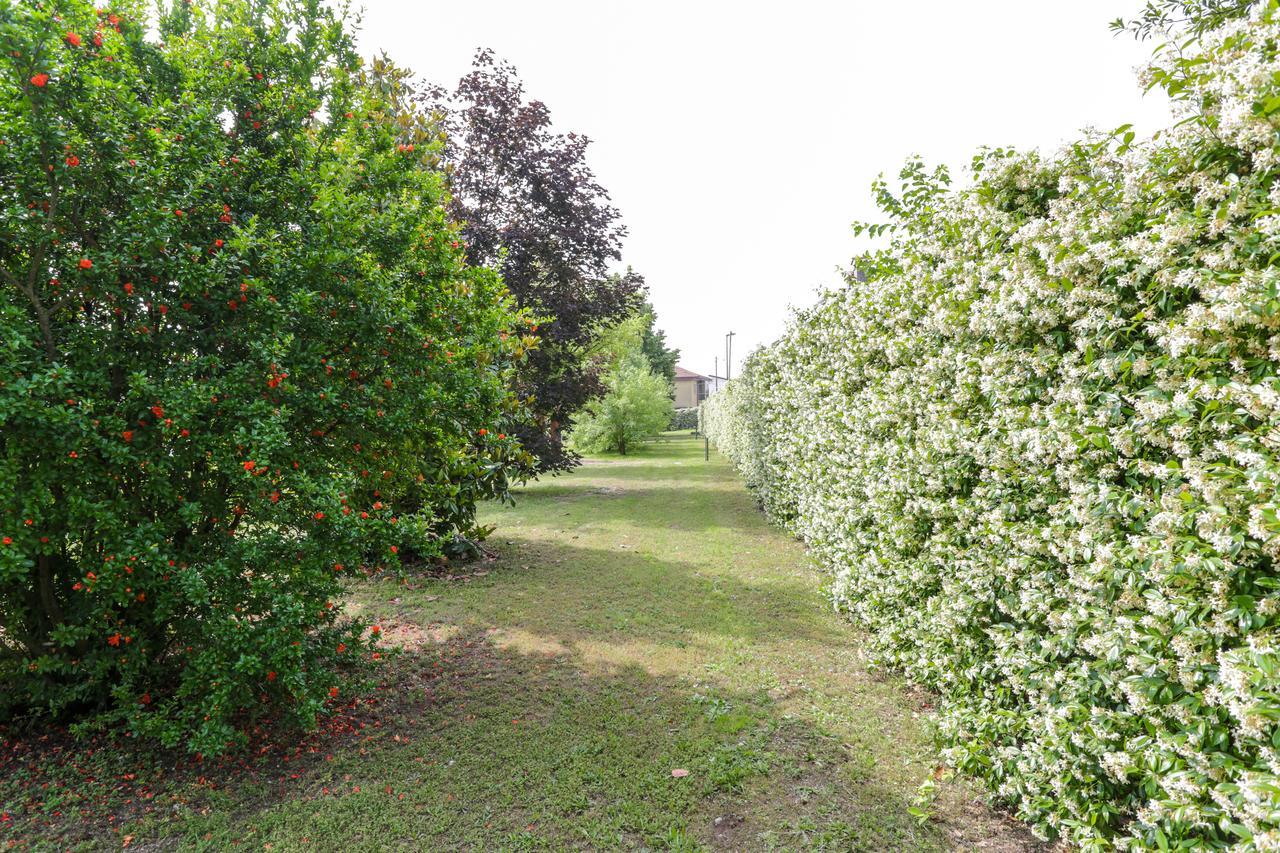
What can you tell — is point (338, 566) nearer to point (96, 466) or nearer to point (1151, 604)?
point (96, 466)

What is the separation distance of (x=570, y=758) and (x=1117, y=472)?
3299 millimetres

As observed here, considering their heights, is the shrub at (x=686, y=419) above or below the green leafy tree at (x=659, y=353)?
below

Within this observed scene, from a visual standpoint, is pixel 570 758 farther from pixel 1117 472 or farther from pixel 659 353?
pixel 659 353

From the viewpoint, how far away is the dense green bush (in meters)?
3.01

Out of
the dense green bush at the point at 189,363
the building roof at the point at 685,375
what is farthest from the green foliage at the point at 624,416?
the building roof at the point at 685,375

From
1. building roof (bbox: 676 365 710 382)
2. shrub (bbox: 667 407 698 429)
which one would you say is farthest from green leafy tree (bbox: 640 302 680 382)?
building roof (bbox: 676 365 710 382)

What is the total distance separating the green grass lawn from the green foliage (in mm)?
18745

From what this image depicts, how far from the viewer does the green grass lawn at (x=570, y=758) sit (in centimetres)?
309

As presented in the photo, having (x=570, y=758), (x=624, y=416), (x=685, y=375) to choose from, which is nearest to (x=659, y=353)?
(x=624, y=416)

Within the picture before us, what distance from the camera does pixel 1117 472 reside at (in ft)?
7.93

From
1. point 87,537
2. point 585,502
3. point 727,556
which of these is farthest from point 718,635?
point 585,502

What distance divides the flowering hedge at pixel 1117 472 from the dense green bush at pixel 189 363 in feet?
11.4

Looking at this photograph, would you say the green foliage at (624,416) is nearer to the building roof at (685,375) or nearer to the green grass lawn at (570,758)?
the green grass lawn at (570,758)

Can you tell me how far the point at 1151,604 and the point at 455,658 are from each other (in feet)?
15.8
